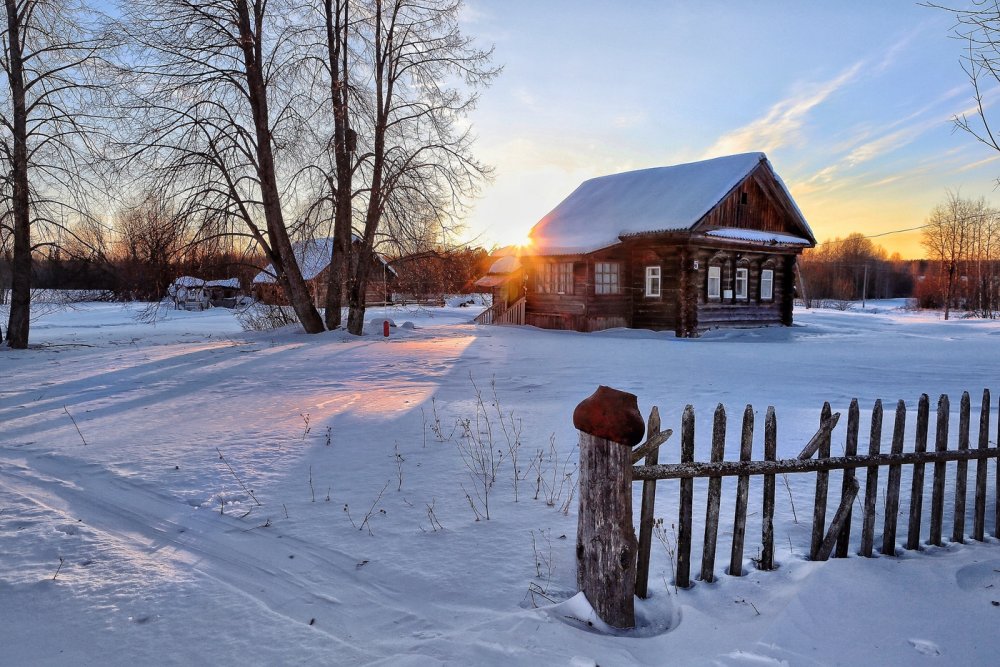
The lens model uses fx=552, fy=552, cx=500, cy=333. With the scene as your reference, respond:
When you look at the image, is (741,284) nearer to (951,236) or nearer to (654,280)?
(654,280)

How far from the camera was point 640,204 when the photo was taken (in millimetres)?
21906

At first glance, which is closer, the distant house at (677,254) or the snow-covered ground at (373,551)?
the snow-covered ground at (373,551)

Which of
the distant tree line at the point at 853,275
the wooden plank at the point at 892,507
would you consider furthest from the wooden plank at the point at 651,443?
the distant tree line at the point at 853,275

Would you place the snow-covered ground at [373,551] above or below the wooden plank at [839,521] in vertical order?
below

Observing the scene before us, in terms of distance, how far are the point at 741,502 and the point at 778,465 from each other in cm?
35

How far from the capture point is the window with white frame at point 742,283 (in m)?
21.8

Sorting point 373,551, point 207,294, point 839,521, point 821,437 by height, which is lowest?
point 373,551

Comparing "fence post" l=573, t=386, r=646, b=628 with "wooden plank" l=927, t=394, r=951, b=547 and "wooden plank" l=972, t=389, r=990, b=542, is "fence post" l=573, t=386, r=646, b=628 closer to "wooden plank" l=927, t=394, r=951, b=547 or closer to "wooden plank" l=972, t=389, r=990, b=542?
"wooden plank" l=927, t=394, r=951, b=547

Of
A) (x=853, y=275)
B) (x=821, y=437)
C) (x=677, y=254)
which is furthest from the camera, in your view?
(x=853, y=275)

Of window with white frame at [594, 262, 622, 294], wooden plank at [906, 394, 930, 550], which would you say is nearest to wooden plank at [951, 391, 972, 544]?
wooden plank at [906, 394, 930, 550]

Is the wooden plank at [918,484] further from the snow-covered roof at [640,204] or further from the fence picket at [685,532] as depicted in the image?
the snow-covered roof at [640,204]

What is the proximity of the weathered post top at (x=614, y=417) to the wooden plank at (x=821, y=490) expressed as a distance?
1470 mm

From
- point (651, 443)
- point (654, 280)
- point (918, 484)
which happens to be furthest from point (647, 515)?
point (654, 280)

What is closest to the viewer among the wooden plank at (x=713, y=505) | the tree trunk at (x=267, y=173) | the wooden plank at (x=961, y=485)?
the wooden plank at (x=713, y=505)
